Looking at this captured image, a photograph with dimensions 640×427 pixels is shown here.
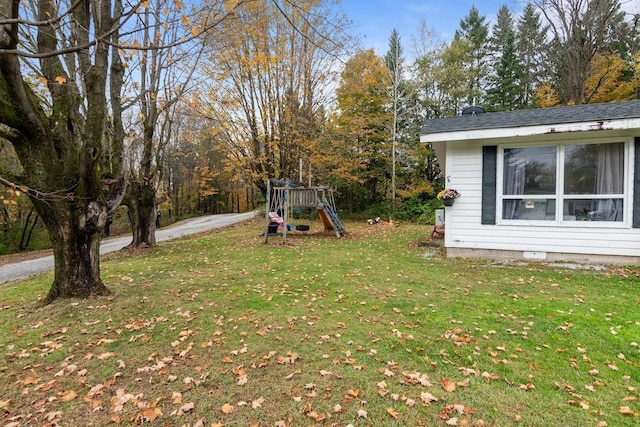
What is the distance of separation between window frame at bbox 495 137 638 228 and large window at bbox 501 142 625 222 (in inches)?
0.6

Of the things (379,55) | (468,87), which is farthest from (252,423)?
(468,87)

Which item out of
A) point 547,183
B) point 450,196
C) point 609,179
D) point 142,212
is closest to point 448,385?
point 450,196

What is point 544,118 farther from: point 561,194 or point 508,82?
point 508,82

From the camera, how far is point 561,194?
6285 millimetres

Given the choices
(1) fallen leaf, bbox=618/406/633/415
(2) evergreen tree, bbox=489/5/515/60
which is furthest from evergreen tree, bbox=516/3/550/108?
(1) fallen leaf, bbox=618/406/633/415

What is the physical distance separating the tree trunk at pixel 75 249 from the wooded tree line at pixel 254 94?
0.02 meters

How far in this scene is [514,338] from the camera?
3.21m

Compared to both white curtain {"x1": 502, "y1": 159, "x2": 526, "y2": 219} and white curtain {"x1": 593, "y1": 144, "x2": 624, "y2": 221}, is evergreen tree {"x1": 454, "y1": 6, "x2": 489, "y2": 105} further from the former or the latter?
white curtain {"x1": 593, "y1": 144, "x2": 624, "y2": 221}

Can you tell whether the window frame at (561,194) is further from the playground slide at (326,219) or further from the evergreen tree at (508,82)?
the evergreen tree at (508,82)

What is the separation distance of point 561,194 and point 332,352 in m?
5.93

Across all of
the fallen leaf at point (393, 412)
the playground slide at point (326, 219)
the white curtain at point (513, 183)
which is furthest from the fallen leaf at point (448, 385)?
→ the playground slide at point (326, 219)

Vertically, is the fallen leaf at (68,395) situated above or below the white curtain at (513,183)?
below

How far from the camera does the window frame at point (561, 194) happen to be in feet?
19.2

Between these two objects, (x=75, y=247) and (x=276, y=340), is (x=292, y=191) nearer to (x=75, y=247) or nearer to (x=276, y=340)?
(x=75, y=247)
